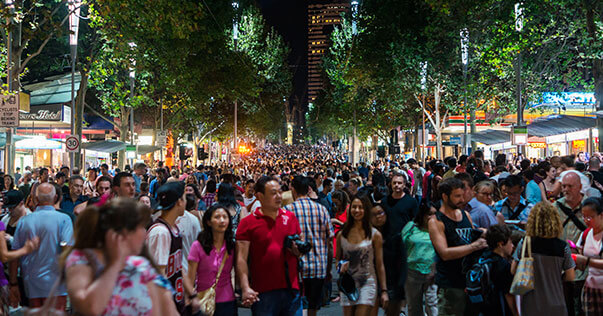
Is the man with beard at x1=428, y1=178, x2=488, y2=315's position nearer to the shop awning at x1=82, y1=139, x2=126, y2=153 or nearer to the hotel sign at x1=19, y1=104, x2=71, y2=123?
the shop awning at x1=82, y1=139, x2=126, y2=153

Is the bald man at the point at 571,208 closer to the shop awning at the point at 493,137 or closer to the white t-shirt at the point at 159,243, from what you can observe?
the white t-shirt at the point at 159,243

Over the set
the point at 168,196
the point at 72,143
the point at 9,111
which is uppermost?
the point at 9,111

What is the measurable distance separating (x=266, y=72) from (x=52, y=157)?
1074 inches

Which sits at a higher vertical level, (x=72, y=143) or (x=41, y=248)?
(x=72, y=143)

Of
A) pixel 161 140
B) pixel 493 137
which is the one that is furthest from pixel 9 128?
pixel 493 137

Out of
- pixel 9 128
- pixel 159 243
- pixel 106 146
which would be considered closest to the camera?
pixel 159 243

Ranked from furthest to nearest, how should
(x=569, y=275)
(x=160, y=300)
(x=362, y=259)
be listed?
(x=362, y=259) < (x=569, y=275) < (x=160, y=300)

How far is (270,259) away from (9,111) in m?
13.3

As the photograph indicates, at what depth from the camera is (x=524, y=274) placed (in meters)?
5.52

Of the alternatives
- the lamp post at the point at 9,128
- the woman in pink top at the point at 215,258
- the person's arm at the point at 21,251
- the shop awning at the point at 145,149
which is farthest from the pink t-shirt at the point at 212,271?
the shop awning at the point at 145,149

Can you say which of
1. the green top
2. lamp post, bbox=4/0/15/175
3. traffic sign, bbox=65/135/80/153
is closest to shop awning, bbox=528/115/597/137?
traffic sign, bbox=65/135/80/153

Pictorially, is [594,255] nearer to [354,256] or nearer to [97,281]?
[354,256]

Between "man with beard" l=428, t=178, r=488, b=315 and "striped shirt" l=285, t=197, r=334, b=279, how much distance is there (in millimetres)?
1262

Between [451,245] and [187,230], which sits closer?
[451,245]
